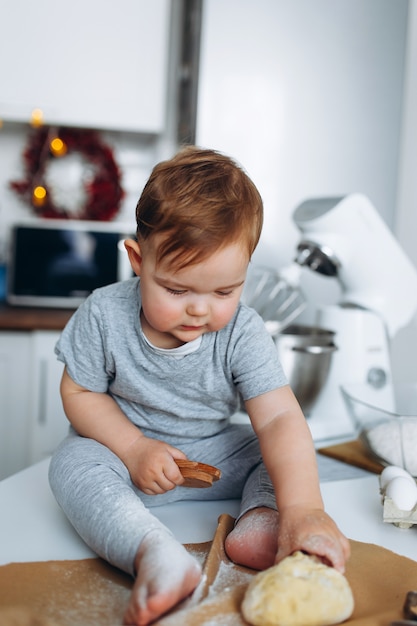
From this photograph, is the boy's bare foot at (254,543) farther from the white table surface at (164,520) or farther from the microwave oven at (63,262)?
the microwave oven at (63,262)

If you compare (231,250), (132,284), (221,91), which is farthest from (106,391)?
(221,91)

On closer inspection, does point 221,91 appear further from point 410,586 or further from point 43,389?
point 410,586

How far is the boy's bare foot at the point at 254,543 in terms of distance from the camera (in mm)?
646

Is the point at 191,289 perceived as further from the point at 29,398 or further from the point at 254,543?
the point at 29,398

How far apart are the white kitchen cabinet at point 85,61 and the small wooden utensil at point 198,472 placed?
1.66 meters

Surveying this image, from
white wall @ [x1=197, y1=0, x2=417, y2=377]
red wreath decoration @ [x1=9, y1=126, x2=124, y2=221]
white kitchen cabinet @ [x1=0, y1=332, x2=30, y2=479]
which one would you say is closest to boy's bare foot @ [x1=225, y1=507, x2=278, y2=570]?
white wall @ [x1=197, y1=0, x2=417, y2=377]

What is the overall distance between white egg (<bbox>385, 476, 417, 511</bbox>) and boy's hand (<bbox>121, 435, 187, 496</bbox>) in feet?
0.76

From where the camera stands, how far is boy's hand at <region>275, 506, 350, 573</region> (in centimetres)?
60

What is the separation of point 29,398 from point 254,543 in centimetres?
138

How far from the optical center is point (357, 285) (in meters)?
1.23

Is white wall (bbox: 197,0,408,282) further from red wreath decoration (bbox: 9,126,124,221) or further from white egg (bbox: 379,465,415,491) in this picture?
white egg (bbox: 379,465,415,491)

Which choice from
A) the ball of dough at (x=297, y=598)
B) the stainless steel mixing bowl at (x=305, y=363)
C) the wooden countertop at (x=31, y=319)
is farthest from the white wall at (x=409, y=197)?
the ball of dough at (x=297, y=598)

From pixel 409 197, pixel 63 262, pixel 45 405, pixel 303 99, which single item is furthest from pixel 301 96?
pixel 45 405

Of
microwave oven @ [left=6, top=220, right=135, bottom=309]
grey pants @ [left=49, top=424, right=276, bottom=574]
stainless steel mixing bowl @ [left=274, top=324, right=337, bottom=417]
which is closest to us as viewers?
grey pants @ [left=49, top=424, right=276, bottom=574]
